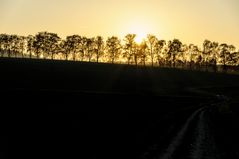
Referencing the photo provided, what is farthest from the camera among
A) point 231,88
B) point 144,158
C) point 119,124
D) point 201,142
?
point 231,88

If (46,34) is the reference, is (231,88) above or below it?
below

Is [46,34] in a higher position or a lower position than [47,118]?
higher

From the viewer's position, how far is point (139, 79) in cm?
12356

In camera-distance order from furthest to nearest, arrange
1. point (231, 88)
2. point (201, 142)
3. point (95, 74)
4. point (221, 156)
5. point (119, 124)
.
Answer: point (231, 88) < point (95, 74) < point (119, 124) < point (201, 142) < point (221, 156)

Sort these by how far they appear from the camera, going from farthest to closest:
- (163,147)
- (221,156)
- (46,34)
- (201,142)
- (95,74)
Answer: (46,34) < (95,74) < (201,142) < (163,147) < (221,156)

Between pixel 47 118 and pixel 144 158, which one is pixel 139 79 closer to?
pixel 47 118

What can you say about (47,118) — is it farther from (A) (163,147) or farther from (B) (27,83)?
(B) (27,83)

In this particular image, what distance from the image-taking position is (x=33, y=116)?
3136cm

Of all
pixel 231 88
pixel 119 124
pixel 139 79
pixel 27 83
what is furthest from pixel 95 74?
pixel 119 124

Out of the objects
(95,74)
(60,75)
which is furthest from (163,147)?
(95,74)

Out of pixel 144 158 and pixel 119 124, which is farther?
pixel 119 124

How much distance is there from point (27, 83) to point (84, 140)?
6281 cm

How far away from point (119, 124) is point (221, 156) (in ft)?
47.4

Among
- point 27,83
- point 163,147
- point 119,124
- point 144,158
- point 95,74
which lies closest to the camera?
point 144,158
